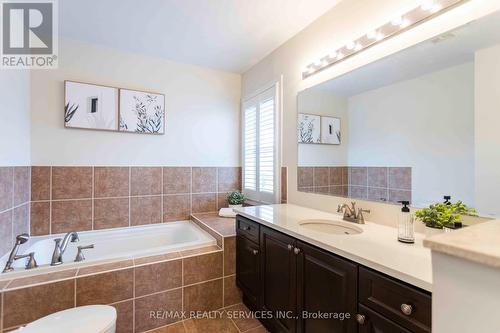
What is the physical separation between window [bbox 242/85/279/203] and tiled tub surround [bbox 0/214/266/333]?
75cm

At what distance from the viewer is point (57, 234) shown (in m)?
2.29

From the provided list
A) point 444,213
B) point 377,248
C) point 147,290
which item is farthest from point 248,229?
point 444,213

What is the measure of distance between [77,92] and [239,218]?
206cm

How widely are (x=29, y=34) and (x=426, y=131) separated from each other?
10.6 ft

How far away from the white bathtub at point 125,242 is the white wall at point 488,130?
1.89 meters

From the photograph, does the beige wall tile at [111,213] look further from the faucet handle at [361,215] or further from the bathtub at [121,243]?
the faucet handle at [361,215]

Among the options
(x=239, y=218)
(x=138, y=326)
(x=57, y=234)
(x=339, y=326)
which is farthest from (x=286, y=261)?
(x=57, y=234)

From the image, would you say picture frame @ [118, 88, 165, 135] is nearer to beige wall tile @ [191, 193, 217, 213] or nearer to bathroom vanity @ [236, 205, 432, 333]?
beige wall tile @ [191, 193, 217, 213]

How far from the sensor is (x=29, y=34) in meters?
2.08

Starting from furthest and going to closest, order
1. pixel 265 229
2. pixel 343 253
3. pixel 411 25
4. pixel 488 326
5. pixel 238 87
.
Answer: pixel 238 87 < pixel 265 229 < pixel 411 25 < pixel 343 253 < pixel 488 326

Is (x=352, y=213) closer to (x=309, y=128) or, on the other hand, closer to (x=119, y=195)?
(x=309, y=128)

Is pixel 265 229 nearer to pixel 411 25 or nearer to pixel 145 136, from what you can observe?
pixel 411 25

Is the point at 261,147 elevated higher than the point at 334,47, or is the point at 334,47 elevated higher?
→ the point at 334,47

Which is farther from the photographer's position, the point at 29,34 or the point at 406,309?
the point at 29,34
